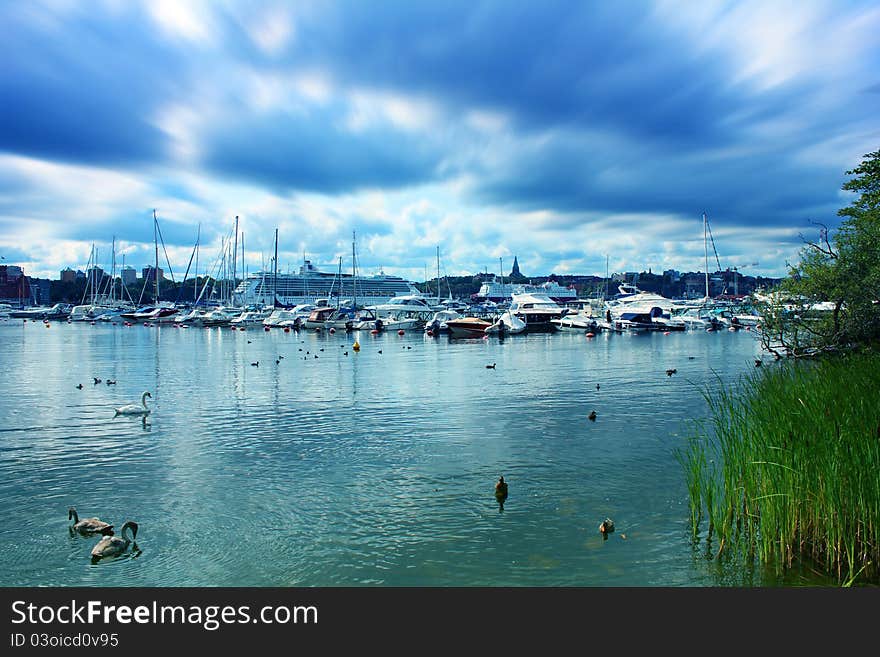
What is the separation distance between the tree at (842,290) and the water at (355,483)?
4.91m

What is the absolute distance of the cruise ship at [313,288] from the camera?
157625 mm

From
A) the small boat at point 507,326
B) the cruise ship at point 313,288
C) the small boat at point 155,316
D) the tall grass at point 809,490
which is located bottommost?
the tall grass at point 809,490

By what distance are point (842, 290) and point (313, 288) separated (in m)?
147

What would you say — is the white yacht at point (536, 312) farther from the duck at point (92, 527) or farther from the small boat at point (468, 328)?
the duck at point (92, 527)

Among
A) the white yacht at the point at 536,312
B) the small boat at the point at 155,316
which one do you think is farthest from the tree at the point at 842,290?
the small boat at the point at 155,316

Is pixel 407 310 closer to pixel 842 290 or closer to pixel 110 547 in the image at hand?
pixel 842 290

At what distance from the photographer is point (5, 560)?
10438 millimetres

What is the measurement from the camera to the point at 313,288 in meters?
164

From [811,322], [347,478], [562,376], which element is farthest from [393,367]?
[347,478]

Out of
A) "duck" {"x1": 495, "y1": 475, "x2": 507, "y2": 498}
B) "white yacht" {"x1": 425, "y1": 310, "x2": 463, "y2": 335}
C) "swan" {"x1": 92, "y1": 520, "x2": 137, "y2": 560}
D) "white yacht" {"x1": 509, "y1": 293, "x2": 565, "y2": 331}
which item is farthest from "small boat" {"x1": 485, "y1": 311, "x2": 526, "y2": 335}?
"swan" {"x1": 92, "y1": 520, "x2": 137, "y2": 560}

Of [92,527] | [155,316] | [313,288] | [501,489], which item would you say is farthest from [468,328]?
[313,288]

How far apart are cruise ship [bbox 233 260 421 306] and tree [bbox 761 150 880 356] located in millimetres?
128410

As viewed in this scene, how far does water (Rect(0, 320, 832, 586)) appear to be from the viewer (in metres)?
10.1

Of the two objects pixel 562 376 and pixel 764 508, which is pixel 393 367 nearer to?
pixel 562 376
